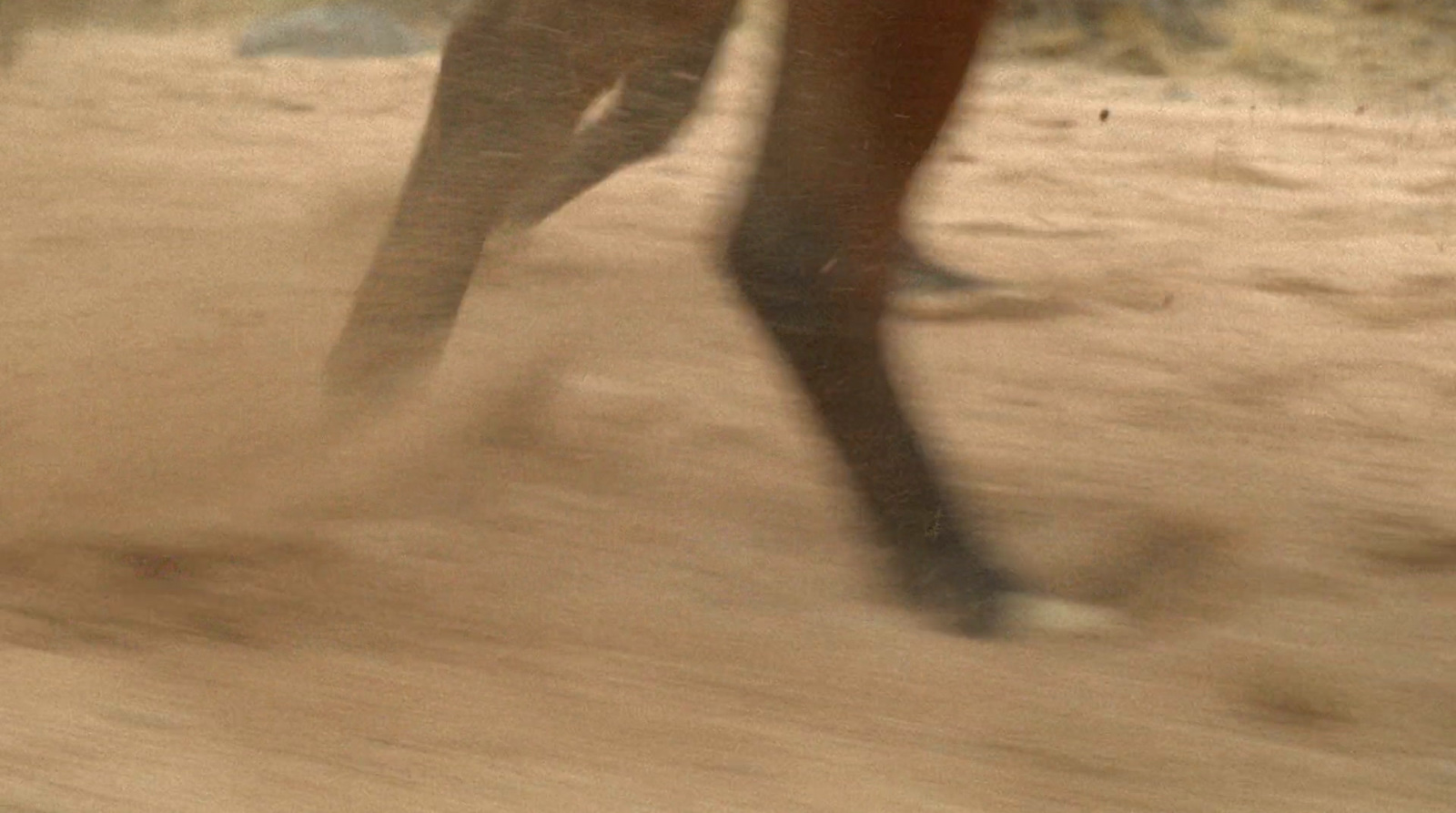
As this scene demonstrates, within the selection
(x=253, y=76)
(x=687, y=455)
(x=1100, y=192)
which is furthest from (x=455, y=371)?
(x=253, y=76)

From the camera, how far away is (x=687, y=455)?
193 cm

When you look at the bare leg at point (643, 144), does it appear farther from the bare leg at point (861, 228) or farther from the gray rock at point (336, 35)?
the gray rock at point (336, 35)

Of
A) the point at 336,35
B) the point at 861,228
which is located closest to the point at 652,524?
the point at 861,228

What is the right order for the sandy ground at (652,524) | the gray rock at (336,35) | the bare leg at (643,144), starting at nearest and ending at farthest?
the sandy ground at (652,524) < the bare leg at (643,144) < the gray rock at (336,35)

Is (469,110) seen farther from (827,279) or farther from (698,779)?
(698,779)

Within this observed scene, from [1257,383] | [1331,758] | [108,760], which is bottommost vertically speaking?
[1257,383]

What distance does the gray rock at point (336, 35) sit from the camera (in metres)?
5.38

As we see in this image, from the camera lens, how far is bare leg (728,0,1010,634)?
1585 mm

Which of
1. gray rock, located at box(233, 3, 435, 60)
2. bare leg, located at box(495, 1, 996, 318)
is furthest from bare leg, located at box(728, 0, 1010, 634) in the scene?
gray rock, located at box(233, 3, 435, 60)

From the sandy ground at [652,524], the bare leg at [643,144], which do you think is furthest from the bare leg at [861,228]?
the bare leg at [643,144]

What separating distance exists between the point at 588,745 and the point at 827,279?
60cm

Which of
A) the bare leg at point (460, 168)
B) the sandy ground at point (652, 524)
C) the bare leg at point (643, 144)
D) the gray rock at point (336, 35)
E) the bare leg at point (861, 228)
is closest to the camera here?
the sandy ground at point (652, 524)

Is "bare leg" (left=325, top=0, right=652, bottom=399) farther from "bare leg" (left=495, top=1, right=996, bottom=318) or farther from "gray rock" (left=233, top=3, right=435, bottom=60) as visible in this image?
"gray rock" (left=233, top=3, right=435, bottom=60)

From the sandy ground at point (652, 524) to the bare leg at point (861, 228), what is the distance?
0.07m
